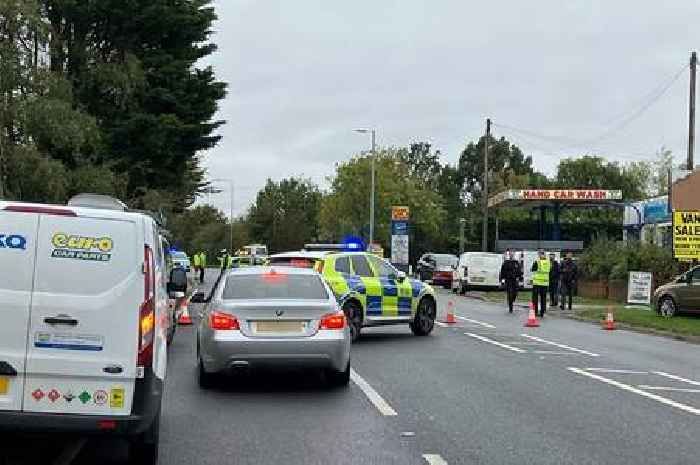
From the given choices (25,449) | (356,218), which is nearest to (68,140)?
(25,449)

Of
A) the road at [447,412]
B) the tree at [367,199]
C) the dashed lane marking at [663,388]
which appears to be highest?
the tree at [367,199]

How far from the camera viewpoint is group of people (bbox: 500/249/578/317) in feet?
88.7

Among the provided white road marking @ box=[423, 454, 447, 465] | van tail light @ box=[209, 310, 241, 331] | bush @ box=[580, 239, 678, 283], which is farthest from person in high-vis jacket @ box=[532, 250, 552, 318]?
white road marking @ box=[423, 454, 447, 465]

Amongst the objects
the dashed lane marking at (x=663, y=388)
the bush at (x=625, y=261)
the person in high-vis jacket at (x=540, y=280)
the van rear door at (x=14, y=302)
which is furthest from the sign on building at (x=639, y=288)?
the van rear door at (x=14, y=302)

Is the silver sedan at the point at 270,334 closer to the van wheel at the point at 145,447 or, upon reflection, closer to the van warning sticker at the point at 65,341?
the van wheel at the point at 145,447

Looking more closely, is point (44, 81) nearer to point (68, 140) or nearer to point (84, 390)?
point (68, 140)

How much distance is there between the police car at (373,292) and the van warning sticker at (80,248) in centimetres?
1038

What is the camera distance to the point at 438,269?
49.1 m

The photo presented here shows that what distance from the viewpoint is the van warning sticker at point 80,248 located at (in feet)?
22.1

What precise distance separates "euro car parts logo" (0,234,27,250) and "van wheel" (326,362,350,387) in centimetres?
555

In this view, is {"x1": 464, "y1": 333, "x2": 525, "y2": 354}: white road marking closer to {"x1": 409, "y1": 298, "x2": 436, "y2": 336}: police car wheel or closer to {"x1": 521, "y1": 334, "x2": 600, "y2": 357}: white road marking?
{"x1": 409, "y1": 298, "x2": 436, "y2": 336}: police car wheel

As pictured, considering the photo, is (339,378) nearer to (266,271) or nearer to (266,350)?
(266,350)

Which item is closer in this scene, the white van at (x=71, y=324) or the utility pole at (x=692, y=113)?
the white van at (x=71, y=324)

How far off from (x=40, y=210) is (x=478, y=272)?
3488cm
